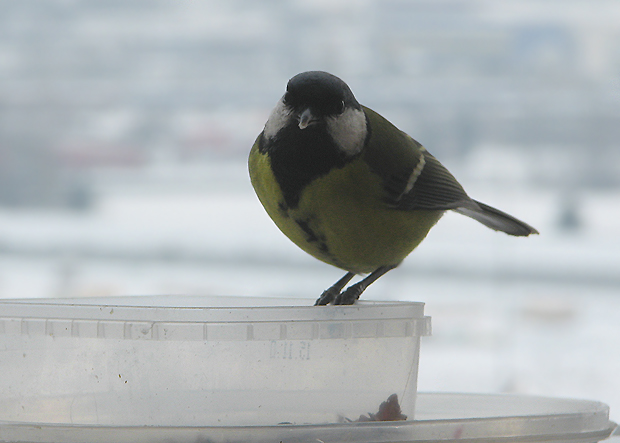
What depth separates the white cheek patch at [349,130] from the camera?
3.17ft

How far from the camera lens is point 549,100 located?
97.1 inches

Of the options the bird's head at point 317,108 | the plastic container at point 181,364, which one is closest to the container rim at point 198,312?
the plastic container at point 181,364

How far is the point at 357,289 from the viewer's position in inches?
42.3

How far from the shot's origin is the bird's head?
2.99 feet

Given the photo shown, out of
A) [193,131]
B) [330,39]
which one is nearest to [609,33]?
[330,39]

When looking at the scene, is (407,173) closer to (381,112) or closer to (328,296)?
(328,296)

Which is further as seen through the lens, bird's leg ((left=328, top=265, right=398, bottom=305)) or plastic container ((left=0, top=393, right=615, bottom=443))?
bird's leg ((left=328, top=265, right=398, bottom=305))

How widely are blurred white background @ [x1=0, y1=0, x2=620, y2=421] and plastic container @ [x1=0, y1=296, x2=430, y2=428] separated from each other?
1.55m

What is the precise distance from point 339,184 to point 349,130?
0.25 feet

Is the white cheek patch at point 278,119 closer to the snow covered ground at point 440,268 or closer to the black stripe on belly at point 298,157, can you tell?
the black stripe on belly at point 298,157

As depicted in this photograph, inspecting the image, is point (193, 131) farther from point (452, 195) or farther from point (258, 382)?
point (258, 382)

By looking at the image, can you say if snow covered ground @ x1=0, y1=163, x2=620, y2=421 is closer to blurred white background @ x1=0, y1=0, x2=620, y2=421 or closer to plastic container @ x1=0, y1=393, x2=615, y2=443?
blurred white background @ x1=0, y1=0, x2=620, y2=421

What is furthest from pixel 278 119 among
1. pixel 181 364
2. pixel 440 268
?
pixel 440 268

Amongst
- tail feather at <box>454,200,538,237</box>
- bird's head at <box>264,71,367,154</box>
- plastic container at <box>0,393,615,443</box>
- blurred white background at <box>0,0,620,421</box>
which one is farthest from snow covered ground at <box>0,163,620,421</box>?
plastic container at <box>0,393,615,443</box>
